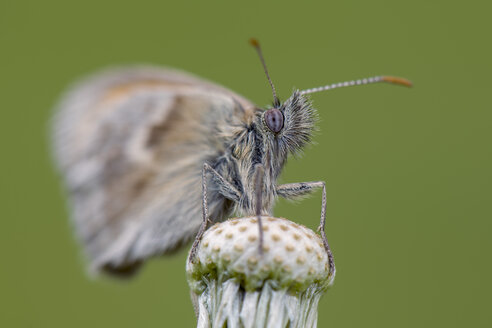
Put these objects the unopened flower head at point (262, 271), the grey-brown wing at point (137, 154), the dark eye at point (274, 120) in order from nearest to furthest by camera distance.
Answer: the unopened flower head at point (262, 271)
the dark eye at point (274, 120)
the grey-brown wing at point (137, 154)

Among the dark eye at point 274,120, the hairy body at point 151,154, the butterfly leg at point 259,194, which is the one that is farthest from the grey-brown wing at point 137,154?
Answer: the butterfly leg at point 259,194

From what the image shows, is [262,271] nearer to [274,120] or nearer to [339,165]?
[274,120]

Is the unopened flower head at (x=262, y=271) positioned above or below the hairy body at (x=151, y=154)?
below

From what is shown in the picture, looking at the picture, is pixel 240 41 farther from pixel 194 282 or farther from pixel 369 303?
pixel 194 282

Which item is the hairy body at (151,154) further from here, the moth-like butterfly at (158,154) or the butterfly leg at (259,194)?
the butterfly leg at (259,194)

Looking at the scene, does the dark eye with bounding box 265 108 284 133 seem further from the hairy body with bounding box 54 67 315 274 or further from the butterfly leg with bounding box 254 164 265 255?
the butterfly leg with bounding box 254 164 265 255

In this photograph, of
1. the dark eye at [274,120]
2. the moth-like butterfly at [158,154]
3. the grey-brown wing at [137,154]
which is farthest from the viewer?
the grey-brown wing at [137,154]

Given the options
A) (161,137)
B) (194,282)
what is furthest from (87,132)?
(194,282)

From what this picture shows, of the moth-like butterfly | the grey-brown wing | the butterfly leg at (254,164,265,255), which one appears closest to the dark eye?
the moth-like butterfly
